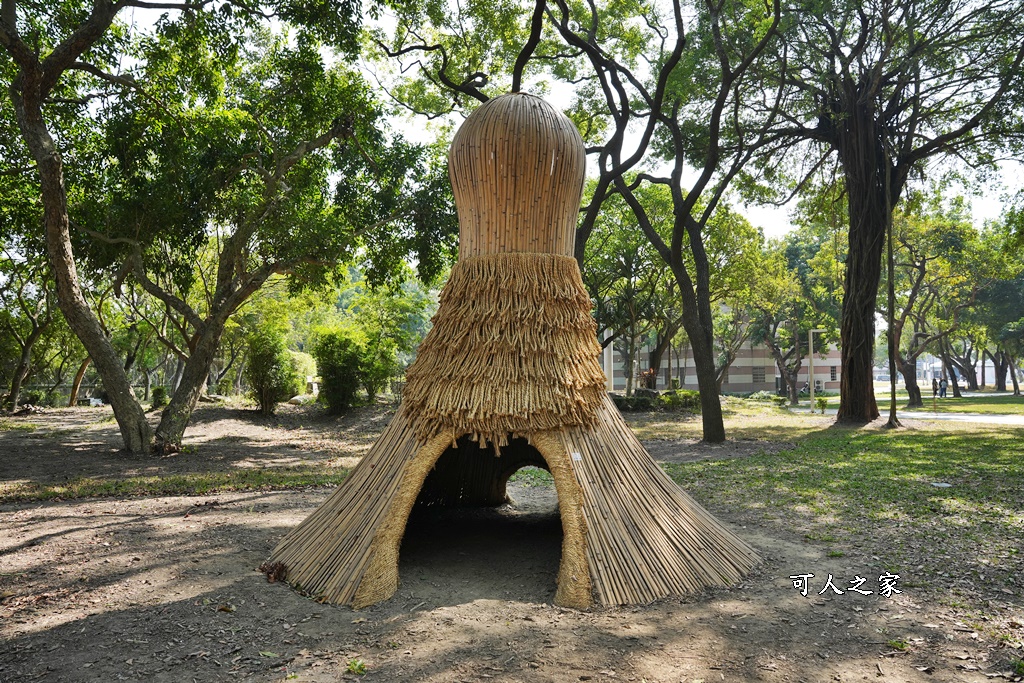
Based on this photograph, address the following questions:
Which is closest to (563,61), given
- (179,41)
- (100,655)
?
(179,41)

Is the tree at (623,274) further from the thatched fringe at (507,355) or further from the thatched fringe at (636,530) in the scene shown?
the thatched fringe at (636,530)

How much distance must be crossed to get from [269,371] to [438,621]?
48.0ft

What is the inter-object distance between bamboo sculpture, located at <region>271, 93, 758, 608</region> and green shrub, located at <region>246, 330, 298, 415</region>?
1312 centimetres

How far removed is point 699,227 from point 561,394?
935cm

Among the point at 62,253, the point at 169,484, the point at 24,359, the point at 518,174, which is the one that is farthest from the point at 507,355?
the point at 24,359

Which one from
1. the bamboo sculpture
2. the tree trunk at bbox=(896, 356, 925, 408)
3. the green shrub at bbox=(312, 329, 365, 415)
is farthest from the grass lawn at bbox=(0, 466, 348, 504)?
the tree trunk at bbox=(896, 356, 925, 408)

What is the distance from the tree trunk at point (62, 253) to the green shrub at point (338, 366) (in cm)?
723

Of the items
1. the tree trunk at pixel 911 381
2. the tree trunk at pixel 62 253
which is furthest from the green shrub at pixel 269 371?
the tree trunk at pixel 911 381

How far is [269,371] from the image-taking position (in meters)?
17.4

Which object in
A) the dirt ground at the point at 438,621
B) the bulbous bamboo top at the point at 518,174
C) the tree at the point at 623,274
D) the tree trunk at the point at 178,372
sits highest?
the tree at the point at 623,274

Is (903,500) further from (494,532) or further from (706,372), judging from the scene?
(706,372)

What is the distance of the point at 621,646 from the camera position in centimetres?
369

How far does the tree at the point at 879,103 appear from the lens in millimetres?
12758

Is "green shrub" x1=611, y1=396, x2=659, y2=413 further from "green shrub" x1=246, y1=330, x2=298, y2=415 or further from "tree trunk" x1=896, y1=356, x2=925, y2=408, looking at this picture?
"tree trunk" x1=896, y1=356, x2=925, y2=408
